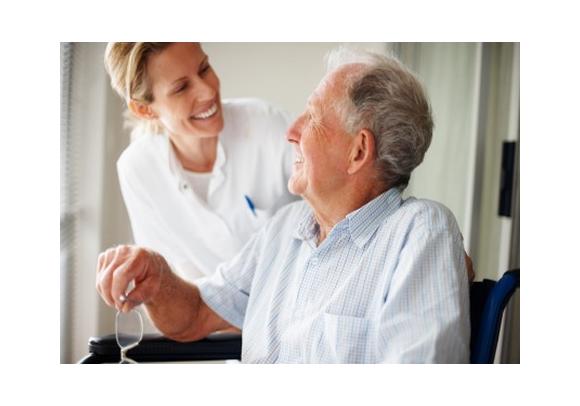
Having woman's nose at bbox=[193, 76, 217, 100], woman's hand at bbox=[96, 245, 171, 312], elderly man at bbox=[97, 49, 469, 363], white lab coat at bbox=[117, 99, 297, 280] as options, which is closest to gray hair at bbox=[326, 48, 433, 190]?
elderly man at bbox=[97, 49, 469, 363]

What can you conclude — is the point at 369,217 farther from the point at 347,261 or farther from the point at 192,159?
the point at 192,159

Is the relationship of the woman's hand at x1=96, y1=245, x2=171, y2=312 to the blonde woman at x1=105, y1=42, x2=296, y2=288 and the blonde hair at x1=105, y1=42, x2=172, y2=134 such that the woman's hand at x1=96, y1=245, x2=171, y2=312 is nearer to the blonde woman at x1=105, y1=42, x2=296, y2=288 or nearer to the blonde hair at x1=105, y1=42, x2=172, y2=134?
the blonde woman at x1=105, y1=42, x2=296, y2=288

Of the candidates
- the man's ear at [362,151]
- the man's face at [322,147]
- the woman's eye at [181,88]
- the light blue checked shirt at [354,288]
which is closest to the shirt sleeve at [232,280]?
the light blue checked shirt at [354,288]

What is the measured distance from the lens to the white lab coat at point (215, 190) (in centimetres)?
191

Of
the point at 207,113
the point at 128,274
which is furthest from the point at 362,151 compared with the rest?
the point at 128,274

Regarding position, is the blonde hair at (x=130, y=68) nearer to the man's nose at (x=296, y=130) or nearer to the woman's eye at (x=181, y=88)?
the woman's eye at (x=181, y=88)

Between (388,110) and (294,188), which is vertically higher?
(388,110)

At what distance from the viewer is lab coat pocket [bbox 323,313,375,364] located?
1711 millimetres

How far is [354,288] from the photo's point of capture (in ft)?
5.73

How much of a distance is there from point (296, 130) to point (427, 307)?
60cm

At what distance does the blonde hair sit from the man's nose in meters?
0.40
